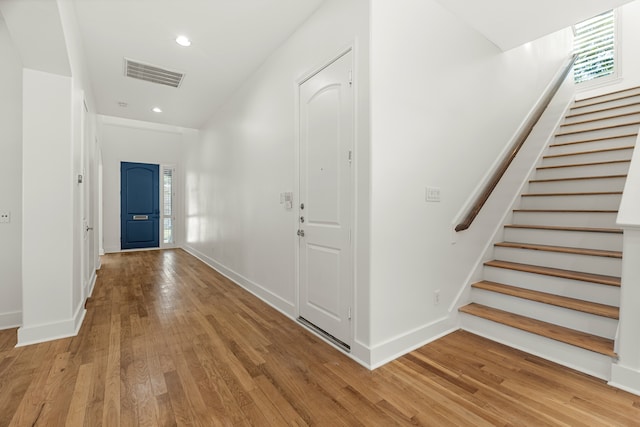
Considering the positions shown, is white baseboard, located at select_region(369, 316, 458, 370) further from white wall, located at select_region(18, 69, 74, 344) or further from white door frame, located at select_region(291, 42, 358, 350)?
white wall, located at select_region(18, 69, 74, 344)

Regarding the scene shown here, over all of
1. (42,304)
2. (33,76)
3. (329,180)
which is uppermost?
(33,76)

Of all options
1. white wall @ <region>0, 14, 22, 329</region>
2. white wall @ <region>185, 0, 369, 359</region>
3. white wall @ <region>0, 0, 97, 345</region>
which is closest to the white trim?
white wall @ <region>185, 0, 369, 359</region>

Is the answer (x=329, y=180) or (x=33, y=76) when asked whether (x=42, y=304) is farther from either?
(x=329, y=180)

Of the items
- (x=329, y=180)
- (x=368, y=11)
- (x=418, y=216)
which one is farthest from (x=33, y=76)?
(x=418, y=216)

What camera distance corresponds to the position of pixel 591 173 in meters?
3.45

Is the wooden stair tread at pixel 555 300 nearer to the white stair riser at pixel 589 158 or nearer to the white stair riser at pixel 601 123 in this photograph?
the white stair riser at pixel 589 158

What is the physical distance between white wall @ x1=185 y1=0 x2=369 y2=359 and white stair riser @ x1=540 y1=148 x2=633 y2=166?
324 centimetres

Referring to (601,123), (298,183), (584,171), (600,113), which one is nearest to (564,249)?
(584,171)

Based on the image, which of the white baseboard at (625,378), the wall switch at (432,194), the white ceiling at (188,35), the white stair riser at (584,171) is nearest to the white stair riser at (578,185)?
the white stair riser at (584,171)

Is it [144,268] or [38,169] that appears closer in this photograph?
[38,169]

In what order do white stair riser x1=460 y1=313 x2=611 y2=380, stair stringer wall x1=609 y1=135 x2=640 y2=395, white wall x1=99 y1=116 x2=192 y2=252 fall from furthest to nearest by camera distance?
white wall x1=99 y1=116 x2=192 y2=252, white stair riser x1=460 y1=313 x2=611 y2=380, stair stringer wall x1=609 y1=135 x2=640 y2=395

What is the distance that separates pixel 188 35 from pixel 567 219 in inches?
173

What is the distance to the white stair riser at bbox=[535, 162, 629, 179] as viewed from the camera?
3273 millimetres

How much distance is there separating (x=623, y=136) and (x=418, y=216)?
311 centimetres
